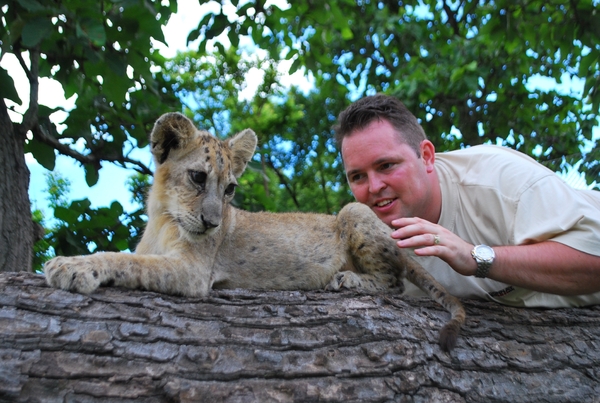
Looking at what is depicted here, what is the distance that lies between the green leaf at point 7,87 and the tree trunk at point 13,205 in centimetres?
40

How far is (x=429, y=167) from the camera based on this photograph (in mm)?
5066

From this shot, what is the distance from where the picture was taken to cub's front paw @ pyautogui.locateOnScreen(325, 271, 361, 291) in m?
4.94

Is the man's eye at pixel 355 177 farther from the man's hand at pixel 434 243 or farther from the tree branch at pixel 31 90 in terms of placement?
the tree branch at pixel 31 90

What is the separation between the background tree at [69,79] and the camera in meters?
4.20

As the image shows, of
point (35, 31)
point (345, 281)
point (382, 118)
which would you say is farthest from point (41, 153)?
point (382, 118)

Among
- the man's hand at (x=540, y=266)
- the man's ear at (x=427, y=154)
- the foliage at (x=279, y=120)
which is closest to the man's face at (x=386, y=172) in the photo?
the man's ear at (x=427, y=154)

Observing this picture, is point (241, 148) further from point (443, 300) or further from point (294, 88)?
point (294, 88)

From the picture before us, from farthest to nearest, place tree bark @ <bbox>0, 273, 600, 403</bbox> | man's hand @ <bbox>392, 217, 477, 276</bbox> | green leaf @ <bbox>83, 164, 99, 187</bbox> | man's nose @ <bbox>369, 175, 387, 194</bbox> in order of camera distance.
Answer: green leaf @ <bbox>83, 164, 99, 187</bbox> → man's nose @ <bbox>369, 175, 387, 194</bbox> → man's hand @ <bbox>392, 217, 477, 276</bbox> → tree bark @ <bbox>0, 273, 600, 403</bbox>

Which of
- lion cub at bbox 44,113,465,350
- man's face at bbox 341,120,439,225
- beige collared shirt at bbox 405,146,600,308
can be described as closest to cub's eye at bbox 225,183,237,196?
lion cub at bbox 44,113,465,350

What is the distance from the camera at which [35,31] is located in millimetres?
3920

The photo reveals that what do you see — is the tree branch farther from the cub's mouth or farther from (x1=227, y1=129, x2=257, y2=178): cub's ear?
(x1=227, y1=129, x2=257, y2=178): cub's ear

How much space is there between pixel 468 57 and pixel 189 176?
5.85 metres

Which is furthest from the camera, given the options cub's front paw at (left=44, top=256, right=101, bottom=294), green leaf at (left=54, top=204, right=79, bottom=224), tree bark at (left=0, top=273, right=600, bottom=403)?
green leaf at (left=54, top=204, right=79, bottom=224)

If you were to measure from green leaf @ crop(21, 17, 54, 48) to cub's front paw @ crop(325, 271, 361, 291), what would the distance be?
3.20 m
